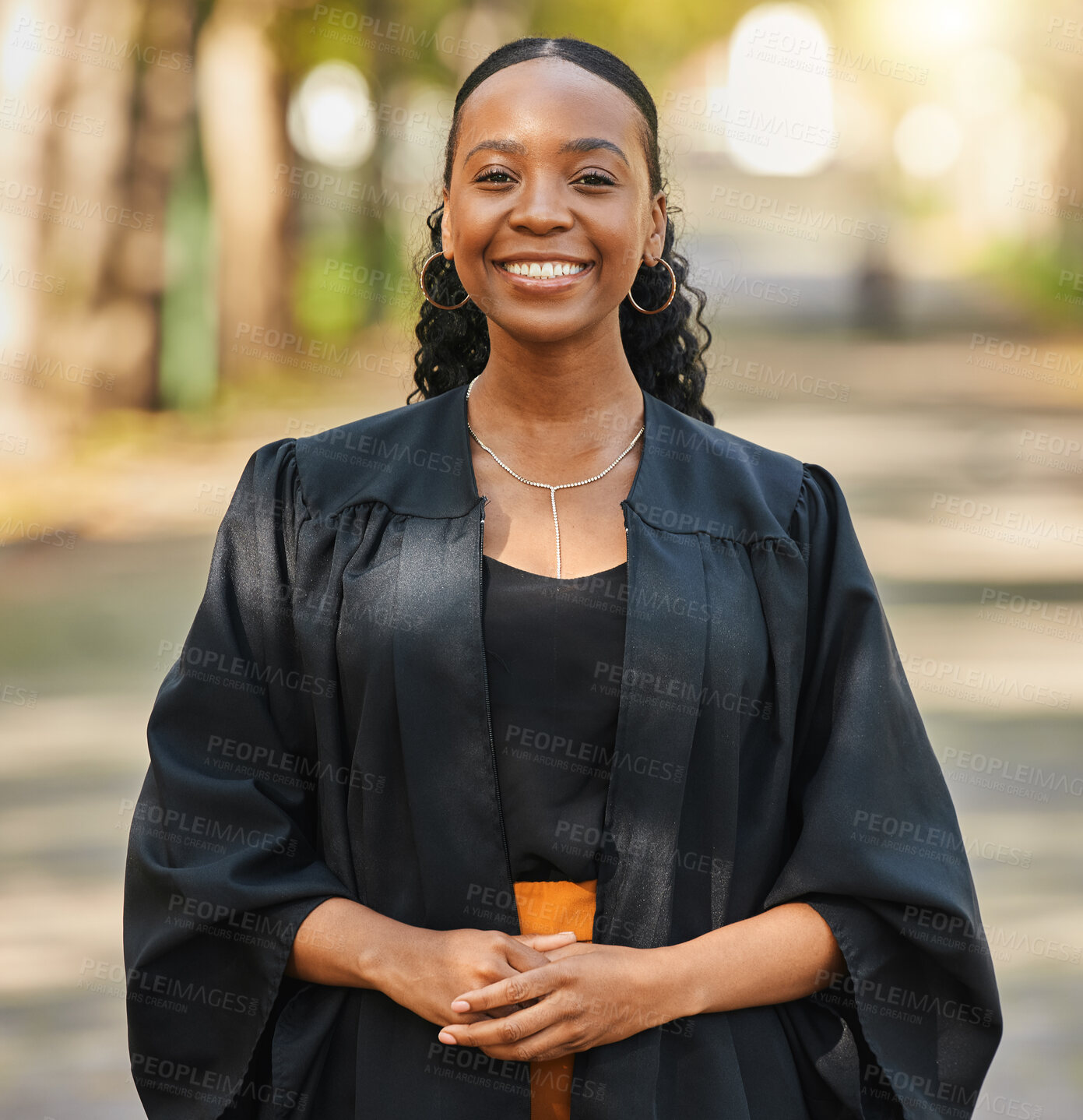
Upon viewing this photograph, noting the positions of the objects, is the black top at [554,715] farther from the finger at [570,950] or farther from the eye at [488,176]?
the eye at [488,176]

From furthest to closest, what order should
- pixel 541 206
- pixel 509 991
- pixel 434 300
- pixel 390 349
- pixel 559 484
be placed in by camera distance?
pixel 390 349 < pixel 434 300 < pixel 559 484 < pixel 541 206 < pixel 509 991

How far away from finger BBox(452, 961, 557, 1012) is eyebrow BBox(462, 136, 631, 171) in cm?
108

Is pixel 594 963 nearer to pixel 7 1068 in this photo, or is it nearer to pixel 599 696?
pixel 599 696


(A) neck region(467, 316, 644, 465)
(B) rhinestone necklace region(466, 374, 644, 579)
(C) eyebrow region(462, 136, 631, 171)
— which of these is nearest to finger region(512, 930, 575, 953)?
(B) rhinestone necklace region(466, 374, 644, 579)

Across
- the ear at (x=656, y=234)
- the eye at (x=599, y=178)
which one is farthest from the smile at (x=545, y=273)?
the ear at (x=656, y=234)

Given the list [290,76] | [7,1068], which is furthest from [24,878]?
[290,76]

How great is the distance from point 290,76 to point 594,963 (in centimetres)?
1399

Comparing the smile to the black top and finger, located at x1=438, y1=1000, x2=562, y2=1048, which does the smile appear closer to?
the black top

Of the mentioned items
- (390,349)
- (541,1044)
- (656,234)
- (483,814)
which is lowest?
(390,349)

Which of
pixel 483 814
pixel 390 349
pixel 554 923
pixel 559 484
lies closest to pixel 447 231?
pixel 559 484

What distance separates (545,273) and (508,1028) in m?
0.99

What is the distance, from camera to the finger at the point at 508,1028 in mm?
1932

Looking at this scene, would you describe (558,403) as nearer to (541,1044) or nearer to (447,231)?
(447,231)

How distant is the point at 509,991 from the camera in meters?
1.92
